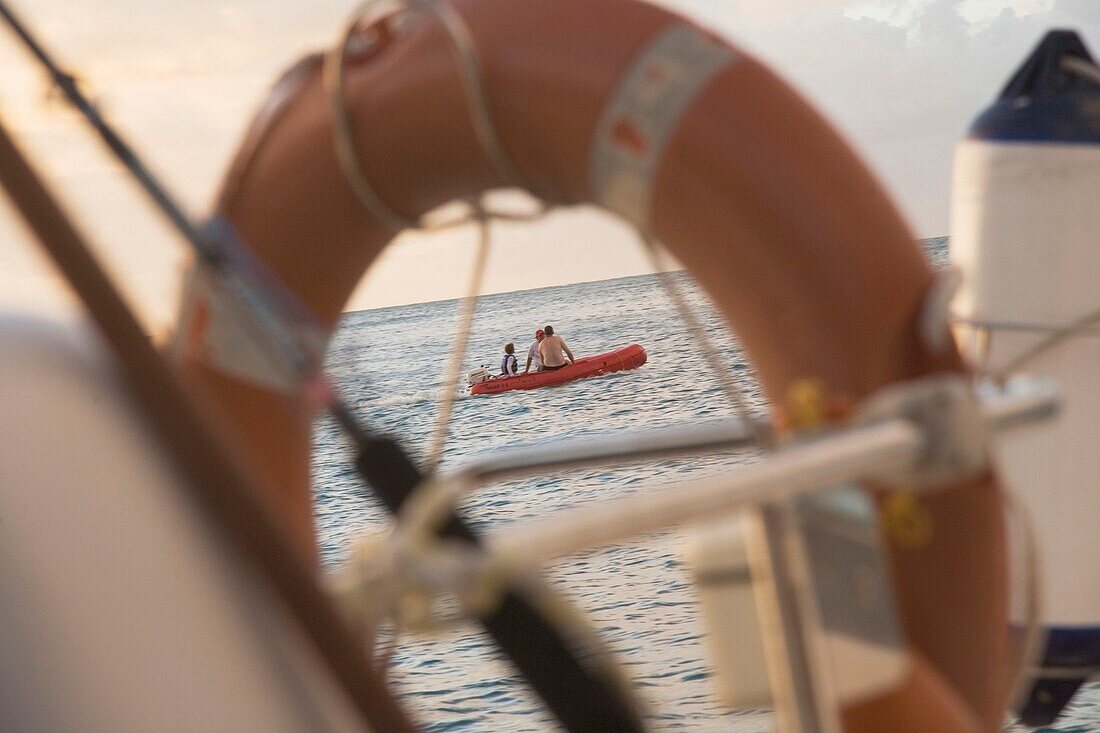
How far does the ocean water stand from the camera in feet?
13.7

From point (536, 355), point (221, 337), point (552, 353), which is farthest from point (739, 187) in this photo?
point (536, 355)

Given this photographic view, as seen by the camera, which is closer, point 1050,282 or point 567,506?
point 1050,282

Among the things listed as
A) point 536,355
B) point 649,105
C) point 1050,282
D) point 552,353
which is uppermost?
point 536,355

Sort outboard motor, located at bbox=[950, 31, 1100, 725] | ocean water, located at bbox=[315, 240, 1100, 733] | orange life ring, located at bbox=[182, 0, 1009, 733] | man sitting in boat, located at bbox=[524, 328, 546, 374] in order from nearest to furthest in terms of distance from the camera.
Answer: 1. orange life ring, located at bbox=[182, 0, 1009, 733]
2. outboard motor, located at bbox=[950, 31, 1100, 725]
3. ocean water, located at bbox=[315, 240, 1100, 733]
4. man sitting in boat, located at bbox=[524, 328, 546, 374]

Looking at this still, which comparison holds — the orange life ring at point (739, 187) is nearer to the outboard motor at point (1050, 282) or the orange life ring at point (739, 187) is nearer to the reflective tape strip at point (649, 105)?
the reflective tape strip at point (649, 105)

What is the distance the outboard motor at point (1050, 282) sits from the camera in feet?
6.31

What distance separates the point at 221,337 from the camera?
5.03ft

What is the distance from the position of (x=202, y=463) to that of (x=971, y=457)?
1.84 feet

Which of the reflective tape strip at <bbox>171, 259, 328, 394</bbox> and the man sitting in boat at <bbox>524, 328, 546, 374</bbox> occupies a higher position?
the man sitting in boat at <bbox>524, 328, 546, 374</bbox>

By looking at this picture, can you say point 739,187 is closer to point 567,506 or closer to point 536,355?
point 567,506

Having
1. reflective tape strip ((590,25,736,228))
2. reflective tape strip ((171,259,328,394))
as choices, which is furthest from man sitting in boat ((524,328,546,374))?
reflective tape strip ((590,25,736,228))

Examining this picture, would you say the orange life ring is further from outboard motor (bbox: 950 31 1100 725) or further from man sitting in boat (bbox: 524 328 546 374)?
man sitting in boat (bbox: 524 328 546 374)

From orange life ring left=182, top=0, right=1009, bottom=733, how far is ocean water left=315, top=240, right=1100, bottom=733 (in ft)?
0.94

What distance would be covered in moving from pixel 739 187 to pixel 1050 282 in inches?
35.6
